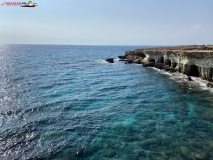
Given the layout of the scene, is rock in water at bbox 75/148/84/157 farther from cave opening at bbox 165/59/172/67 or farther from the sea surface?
cave opening at bbox 165/59/172/67

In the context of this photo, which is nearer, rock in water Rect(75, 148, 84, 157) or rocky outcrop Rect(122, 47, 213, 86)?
rock in water Rect(75, 148, 84, 157)

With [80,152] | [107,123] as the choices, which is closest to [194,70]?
[107,123]

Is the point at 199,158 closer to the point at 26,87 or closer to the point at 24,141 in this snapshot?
the point at 24,141

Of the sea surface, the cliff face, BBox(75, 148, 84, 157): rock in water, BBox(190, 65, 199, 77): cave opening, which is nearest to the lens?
BBox(75, 148, 84, 157): rock in water

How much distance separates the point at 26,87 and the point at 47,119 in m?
15.5

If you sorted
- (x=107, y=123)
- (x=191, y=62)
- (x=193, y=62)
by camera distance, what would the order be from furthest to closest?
(x=191, y=62) < (x=193, y=62) < (x=107, y=123)

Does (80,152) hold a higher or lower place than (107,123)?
lower

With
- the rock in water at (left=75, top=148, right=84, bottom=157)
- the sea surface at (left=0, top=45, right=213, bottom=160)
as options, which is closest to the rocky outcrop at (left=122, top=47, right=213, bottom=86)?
the sea surface at (left=0, top=45, right=213, bottom=160)

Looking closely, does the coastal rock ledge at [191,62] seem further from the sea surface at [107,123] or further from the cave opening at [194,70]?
the sea surface at [107,123]

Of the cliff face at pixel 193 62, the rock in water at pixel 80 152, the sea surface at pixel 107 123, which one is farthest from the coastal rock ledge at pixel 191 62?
the rock in water at pixel 80 152

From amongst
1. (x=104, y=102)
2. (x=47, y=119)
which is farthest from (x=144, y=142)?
(x=47, y=119)

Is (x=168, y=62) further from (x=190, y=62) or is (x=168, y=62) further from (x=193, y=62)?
(x=193, y=62)

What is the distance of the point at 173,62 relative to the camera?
41094 mm

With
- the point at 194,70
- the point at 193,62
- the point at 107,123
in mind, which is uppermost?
the point at 193,62
